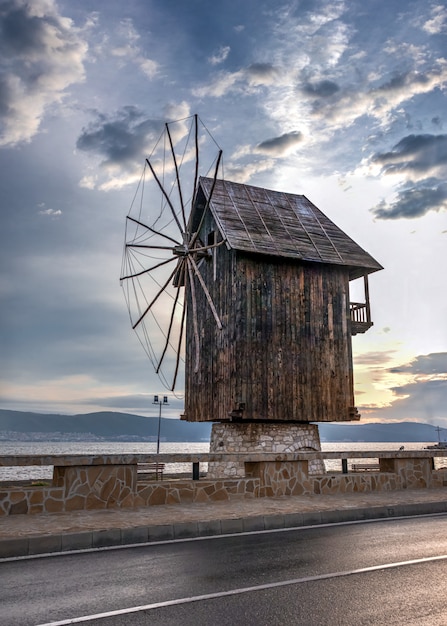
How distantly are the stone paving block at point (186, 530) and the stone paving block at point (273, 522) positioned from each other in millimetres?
1344

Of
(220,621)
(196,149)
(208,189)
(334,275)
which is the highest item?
(196,149)

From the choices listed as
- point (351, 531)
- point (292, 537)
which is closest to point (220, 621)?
point (292, 537)

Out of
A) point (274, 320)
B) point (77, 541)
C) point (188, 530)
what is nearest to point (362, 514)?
point (188, 530)

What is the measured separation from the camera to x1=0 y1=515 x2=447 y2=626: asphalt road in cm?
546

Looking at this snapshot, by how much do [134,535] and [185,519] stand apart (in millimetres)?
1270

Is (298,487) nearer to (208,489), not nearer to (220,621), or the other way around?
(208,489)

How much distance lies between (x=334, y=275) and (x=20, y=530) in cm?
2055

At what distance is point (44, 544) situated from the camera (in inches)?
332

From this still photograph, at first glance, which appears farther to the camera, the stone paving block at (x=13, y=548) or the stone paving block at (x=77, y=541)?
the stone paving block at (x=77, y=541)

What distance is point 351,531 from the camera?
10.1m

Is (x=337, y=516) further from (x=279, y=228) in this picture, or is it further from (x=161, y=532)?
(x=279, y=228)

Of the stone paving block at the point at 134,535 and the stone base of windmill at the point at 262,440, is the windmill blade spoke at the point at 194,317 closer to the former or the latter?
the stone base of windmill at the point at 262,440

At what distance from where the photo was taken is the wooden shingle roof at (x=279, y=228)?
25484 millimetres

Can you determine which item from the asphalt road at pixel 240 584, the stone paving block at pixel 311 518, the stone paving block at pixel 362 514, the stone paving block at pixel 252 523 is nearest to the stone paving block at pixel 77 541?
the asphalt road at pixel 240 584
